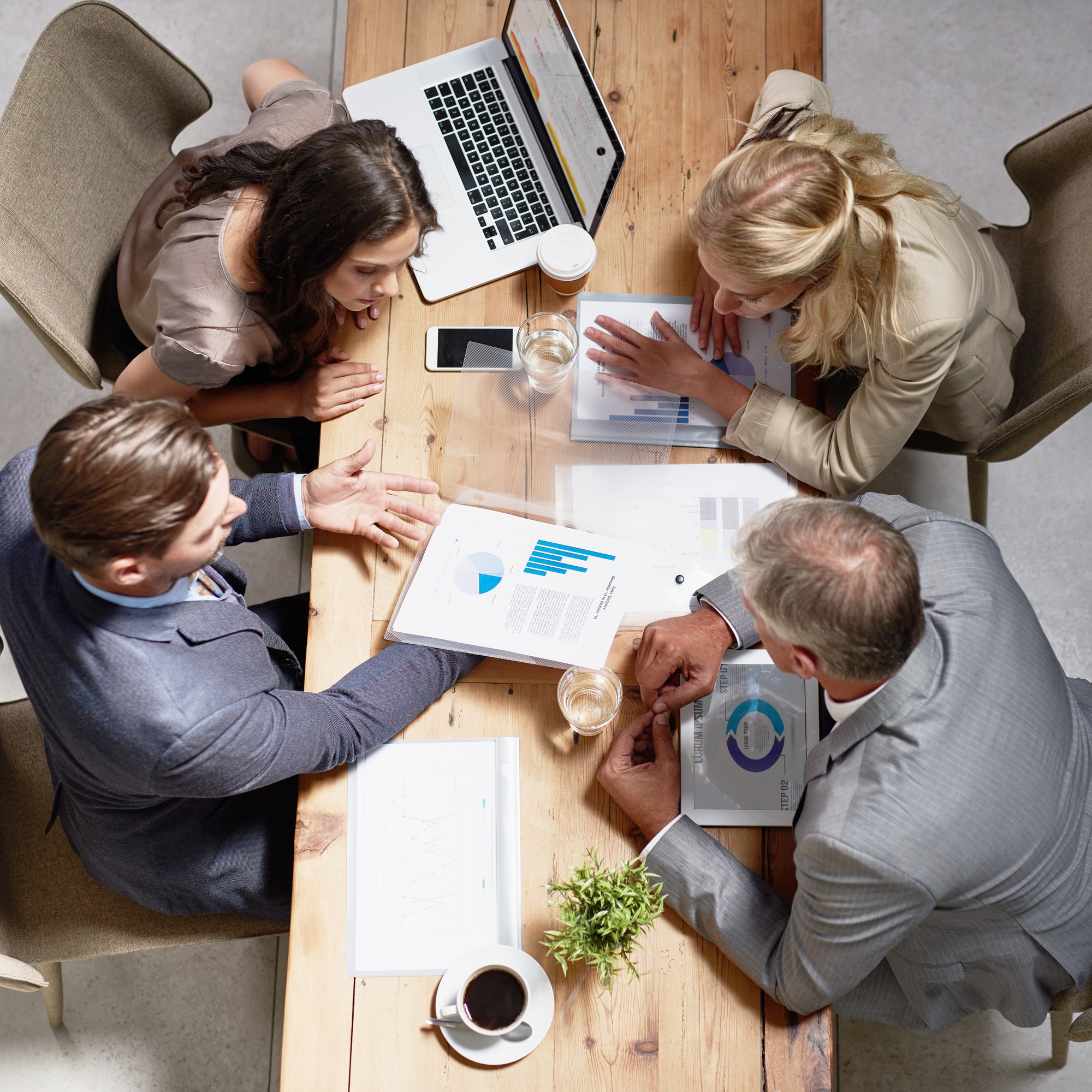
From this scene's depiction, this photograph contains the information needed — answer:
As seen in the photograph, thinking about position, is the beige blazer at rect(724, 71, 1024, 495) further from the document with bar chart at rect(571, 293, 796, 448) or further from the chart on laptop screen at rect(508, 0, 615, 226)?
the chart on laptop screen at rect(508, 0, 615, 226)

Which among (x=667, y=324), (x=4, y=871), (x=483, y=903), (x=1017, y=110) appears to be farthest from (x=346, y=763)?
(x=1017, y=110)

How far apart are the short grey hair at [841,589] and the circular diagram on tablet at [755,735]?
0.21 meters

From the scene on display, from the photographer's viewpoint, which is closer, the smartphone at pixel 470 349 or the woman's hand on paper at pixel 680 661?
the woman's hand on paper at pixel 680 661

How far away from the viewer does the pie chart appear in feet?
4.66

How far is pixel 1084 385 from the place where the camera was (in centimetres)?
142

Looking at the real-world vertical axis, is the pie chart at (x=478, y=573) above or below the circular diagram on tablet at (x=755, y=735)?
above

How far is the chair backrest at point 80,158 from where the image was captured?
4.69 ft

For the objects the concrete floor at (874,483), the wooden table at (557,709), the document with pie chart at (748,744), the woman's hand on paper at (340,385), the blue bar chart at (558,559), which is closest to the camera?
the wooden table at (557,709)

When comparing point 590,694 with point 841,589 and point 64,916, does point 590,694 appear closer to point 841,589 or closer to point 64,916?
point 841,589

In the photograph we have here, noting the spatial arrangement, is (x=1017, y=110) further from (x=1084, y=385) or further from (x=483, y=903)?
(x=483, y=903)

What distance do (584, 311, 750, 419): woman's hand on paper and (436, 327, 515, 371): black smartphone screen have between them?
157mm

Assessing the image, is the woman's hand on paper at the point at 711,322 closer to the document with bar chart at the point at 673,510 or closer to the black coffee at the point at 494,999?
the document with bar chart at the point at 673,510

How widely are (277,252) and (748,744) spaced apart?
1043mm

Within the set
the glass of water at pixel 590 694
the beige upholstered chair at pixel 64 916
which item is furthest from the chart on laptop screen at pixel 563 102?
the beige upholstered chair at pixel 64 916
